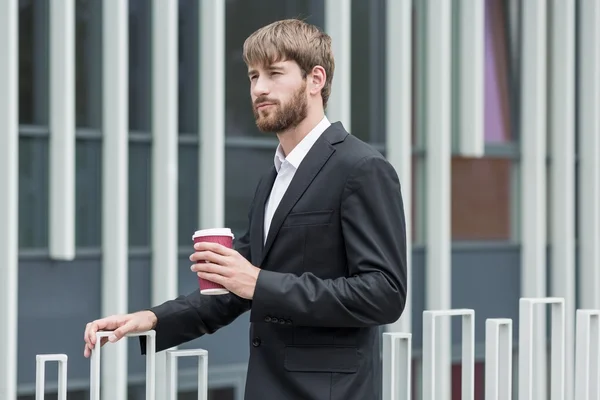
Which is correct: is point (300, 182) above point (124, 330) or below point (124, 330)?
above

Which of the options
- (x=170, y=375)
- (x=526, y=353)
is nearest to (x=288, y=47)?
(x=170, y=375)

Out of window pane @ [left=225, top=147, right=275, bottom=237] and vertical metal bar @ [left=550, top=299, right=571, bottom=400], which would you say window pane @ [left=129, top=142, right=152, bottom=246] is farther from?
vertical metal bar @ [left=550, top=299, right=571, bottom=400]

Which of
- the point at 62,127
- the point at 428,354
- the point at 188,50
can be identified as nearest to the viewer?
Result: the point at 428,354

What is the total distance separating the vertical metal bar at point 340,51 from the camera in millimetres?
8680

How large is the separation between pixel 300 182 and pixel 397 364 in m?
0.69

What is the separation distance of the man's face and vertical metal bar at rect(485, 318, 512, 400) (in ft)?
3.08

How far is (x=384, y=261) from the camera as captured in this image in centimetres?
197

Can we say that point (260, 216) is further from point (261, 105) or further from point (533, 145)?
point (533, 145)

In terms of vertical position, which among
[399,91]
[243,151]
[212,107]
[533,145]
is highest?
[399,91]

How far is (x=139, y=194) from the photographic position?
8023 millimetres

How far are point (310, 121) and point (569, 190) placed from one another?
28.7ft

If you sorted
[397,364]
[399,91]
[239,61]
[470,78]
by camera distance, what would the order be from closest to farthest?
[397,364]
[239,61]
[399,91]
[470,78]

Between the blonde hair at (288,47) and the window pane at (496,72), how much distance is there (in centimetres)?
836

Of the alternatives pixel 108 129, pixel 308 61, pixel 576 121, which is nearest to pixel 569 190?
pixel 576 121
